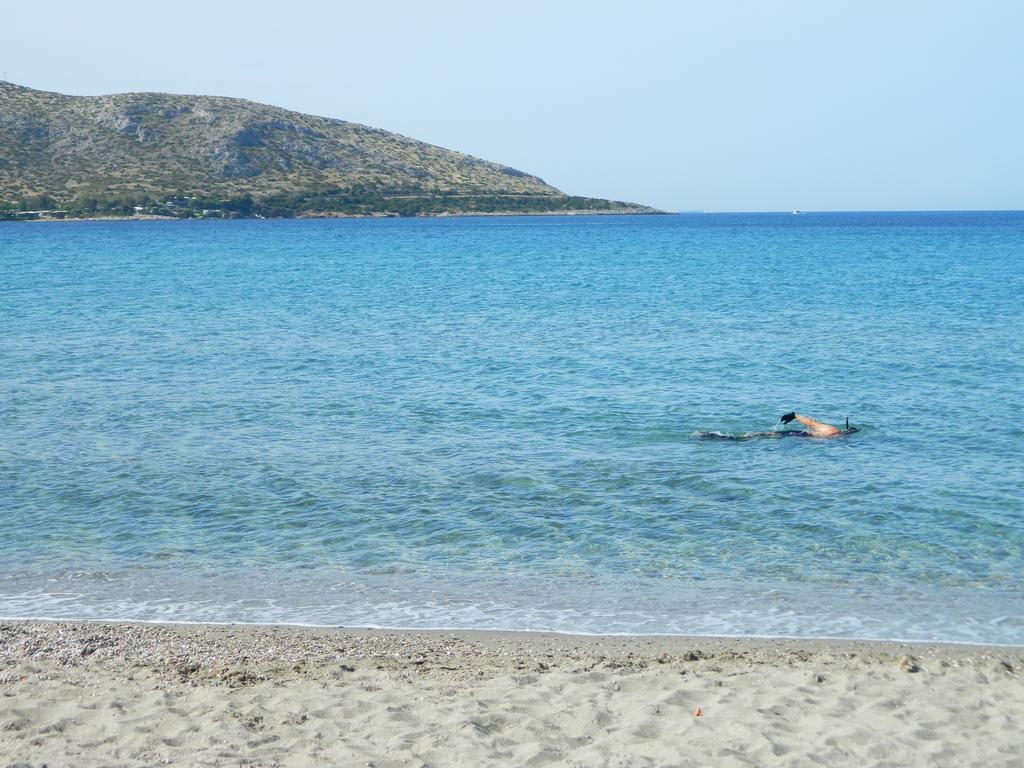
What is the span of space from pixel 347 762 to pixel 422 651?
84.5 inches

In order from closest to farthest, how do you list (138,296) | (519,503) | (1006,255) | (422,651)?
1. (422,651)
2. (519,503)
3. (138,296)
4. (1006,255)

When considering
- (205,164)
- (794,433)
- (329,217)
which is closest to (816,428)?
(794,433)

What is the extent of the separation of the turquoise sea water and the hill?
98924 millimetres

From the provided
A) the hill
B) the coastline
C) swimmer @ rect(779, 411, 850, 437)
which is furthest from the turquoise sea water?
the hill

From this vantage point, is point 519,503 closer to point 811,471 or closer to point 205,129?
point 811,471

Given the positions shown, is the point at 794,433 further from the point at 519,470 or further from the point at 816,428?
the point at 519,470

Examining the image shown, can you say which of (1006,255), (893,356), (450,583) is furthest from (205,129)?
(450,583)

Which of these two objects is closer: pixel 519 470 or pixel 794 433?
pixel 519 470

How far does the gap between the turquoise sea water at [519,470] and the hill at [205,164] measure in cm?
9892

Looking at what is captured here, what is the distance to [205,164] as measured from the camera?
13975 cm

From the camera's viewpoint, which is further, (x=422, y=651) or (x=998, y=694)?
(x=422, y=651)

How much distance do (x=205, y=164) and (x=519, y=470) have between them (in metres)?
136

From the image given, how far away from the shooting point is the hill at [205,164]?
410 feet

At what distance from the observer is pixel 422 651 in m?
8.59
